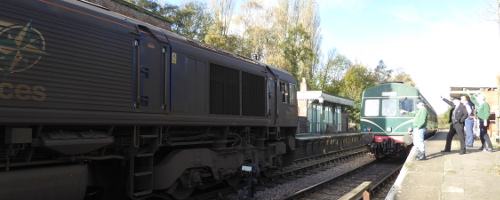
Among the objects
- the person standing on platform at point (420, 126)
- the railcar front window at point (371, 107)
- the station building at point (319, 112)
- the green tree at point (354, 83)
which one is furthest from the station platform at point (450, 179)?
the green tree at point (354, 83)

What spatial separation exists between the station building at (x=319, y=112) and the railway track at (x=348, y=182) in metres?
8.29

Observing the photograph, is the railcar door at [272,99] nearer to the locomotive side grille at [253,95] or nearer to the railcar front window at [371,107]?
the locomotive side grille at [253,95]

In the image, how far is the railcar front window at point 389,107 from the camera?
16.1 meters

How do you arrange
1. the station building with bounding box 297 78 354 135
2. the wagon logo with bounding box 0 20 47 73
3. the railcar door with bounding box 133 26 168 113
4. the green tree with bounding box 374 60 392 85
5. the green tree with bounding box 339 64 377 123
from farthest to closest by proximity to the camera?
the green tree with bounding box 374 60 392 85
the green tree with bounding box 339 64 377 123
the station building with bounding box 297 78 354 135
the railcar door with bounding box 133 26 168 113
the wagon logo with bounding box 0 20 47 73

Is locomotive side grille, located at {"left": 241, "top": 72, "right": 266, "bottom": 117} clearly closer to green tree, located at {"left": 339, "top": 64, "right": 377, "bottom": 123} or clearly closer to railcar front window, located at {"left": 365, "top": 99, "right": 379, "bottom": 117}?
railcar front window, located at {"left": 365, "top": 99, "right": 379, "bottom": 117}

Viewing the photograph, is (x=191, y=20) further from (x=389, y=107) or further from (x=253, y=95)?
(x=253, y=95)

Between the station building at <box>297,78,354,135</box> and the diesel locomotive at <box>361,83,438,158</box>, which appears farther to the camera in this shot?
the station building at <box>297,78,354,135</box>

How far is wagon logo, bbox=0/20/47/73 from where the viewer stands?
13.1 ft

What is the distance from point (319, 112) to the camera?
2777cm

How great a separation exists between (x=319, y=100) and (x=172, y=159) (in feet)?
63.8

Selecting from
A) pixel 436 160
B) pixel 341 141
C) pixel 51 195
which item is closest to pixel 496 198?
pixel 436 160

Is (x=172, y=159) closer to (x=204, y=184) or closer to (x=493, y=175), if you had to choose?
(x=204, y=184)

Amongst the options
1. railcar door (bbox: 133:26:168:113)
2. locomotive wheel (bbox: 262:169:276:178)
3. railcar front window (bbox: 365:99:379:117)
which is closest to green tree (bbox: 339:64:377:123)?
railcar front window (bbox: 365:99:379:117)

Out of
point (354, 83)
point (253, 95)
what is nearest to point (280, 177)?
point (253, 95)
